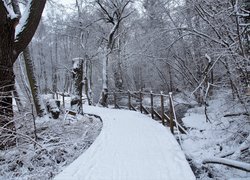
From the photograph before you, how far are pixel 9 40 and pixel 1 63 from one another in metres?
0.61

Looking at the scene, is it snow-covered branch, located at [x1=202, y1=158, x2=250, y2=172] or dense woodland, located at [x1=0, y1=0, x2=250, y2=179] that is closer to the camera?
snow-covered branch, located at [x1=202, y1=158, x2=250, y2=172]

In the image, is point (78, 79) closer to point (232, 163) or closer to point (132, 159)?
point (132, 159)

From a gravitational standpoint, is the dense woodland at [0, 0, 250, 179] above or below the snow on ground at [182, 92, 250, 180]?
above

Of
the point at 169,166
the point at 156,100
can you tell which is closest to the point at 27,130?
the point at 169,166

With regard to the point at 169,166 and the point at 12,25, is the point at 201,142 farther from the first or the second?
the point at 12,25

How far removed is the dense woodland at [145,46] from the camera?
6.49m

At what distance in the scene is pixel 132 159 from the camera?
484 centimetres

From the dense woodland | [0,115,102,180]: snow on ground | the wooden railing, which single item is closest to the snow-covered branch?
the wooden railing

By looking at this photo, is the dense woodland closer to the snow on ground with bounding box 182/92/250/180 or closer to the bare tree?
the bare tree

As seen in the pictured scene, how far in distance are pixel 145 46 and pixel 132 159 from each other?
10.4 metres

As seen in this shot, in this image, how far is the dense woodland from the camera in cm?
649

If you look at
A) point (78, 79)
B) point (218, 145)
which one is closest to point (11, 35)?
point (78, 79)

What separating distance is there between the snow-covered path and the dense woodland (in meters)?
1.48

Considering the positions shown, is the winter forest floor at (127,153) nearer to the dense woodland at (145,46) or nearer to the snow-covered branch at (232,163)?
the snow-covered branch at (232,163)
